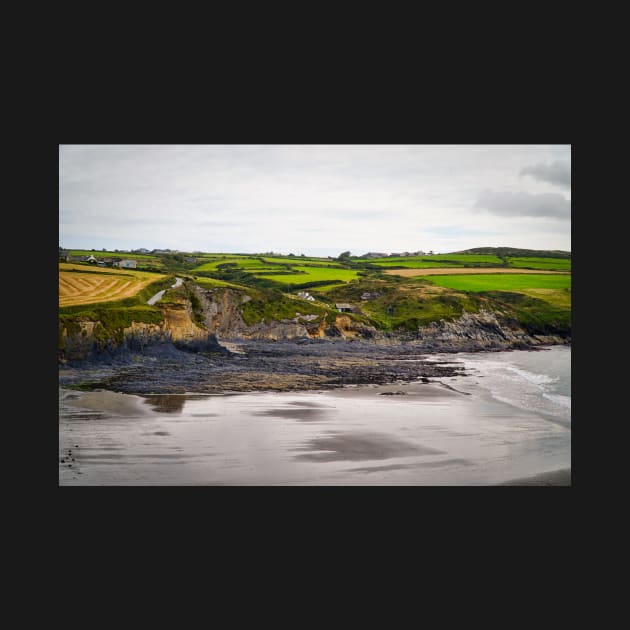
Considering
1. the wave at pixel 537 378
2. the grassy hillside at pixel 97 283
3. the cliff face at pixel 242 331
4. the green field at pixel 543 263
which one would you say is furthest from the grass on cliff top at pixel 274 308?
the green field at pixel 543 263

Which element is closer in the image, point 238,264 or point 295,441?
point 295,441

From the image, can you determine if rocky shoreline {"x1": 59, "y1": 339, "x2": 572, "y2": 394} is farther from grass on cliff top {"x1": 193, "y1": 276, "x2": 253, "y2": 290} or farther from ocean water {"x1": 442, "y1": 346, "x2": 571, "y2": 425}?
grass on cliff top {"x1": 193, "y1": 276, "x2": 253, "y2": 290}

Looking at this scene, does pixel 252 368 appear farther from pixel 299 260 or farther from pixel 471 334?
pixel 471 334

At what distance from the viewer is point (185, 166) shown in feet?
34.8

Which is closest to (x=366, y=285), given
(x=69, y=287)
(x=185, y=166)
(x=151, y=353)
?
(x=151, y=353)

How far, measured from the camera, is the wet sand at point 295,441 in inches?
360

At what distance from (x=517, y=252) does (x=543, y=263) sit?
701 mm

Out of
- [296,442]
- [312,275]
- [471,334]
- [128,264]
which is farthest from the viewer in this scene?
[312,275]

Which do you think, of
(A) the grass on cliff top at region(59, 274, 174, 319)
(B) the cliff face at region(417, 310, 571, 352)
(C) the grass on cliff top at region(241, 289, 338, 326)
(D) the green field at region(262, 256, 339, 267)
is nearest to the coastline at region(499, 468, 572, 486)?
(B) the cliff face at region(417, 310, 571, 352)

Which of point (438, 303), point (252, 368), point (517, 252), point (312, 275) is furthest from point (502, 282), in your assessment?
point (312, 275)

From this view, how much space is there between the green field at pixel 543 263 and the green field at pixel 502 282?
19cm

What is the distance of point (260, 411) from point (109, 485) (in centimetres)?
338

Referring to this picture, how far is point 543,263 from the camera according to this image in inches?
440

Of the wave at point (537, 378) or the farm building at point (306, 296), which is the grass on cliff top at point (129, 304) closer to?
the farm building at point (306, 296)
